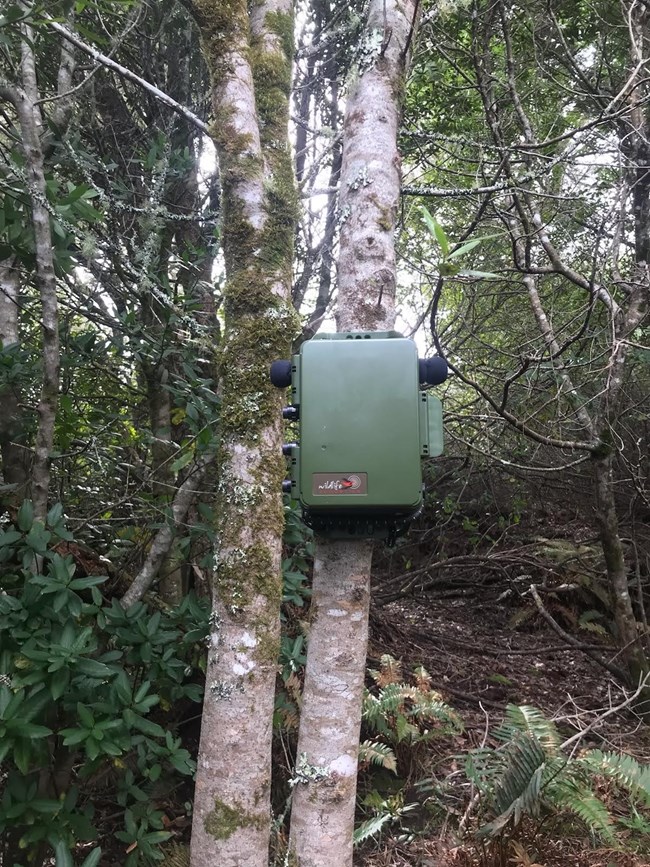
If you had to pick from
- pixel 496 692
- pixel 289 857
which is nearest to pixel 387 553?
pixel 496 692

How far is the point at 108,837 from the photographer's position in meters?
2.72

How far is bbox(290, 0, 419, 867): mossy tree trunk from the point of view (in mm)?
1575

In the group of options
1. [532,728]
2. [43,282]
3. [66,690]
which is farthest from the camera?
[532,728]

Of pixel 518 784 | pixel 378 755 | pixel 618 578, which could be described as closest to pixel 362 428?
pixel 518 784

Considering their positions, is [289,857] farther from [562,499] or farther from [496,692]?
[562,499]

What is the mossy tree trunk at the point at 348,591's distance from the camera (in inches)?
62.0

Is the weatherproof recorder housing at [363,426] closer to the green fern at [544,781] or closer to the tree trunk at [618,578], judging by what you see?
the green fern at [544,781]

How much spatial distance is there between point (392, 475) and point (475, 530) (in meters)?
5.54

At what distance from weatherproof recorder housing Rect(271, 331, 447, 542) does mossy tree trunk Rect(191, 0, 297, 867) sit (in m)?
0.29

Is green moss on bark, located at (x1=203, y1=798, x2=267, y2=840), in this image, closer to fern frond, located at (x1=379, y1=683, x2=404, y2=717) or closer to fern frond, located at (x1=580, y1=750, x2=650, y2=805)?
fern frond, located at (x1=580, y1=750, x2=650, y2=805)

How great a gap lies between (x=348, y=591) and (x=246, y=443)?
1.68 ft

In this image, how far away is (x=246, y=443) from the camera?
174 centimetres

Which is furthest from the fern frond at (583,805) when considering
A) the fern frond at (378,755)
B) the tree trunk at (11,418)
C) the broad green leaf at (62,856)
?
the tree trunk at (11,418)

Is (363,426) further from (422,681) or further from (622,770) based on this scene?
(422,681)
